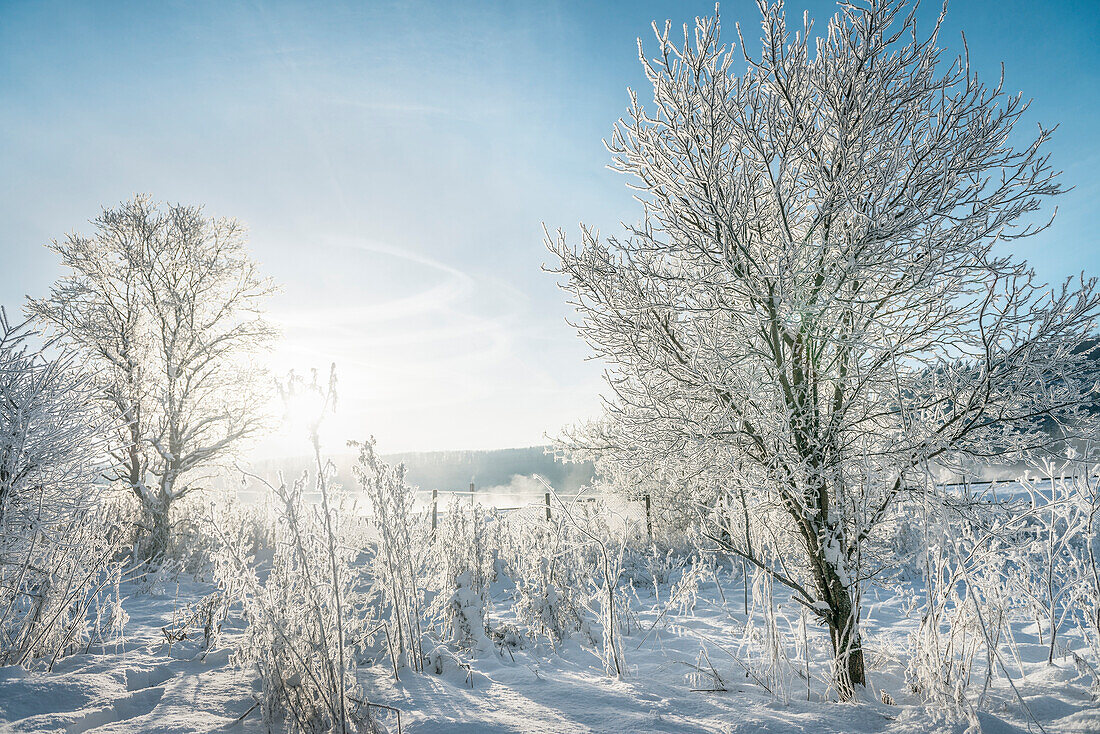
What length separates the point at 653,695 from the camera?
9.39ft

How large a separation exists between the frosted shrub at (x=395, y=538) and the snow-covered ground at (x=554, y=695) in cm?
23

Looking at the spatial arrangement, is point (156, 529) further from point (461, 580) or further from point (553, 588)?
point (553, 588)

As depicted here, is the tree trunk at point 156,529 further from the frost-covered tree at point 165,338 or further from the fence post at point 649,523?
the fence post at point 649,523

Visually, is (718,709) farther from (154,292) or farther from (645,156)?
(154,292)

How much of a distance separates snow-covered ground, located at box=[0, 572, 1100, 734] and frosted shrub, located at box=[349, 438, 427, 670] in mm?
226

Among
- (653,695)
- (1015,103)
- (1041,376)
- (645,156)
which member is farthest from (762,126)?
(653,695)

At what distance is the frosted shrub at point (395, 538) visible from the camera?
3.61 meters

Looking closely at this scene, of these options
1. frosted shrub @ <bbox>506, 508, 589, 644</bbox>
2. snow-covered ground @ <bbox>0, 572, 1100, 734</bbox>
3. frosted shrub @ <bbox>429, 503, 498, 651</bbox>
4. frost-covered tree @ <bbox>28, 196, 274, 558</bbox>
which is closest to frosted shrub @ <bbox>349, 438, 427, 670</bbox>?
snow-covered ground @ <bbox>0, 572, 1100, 734</bbox>

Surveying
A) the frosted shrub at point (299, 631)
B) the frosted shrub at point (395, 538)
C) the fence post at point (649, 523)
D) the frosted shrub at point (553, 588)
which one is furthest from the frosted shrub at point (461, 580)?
the fence post at point (649, 523)

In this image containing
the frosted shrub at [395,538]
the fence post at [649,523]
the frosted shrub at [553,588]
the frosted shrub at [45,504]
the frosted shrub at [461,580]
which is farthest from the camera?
the fence post at [649,523]

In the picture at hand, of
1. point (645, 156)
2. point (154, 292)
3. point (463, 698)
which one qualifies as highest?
point (154, 292)

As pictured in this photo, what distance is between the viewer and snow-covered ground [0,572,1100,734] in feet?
7.70

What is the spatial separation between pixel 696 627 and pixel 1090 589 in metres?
3.02

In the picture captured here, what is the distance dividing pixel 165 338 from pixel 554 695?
10.9m
